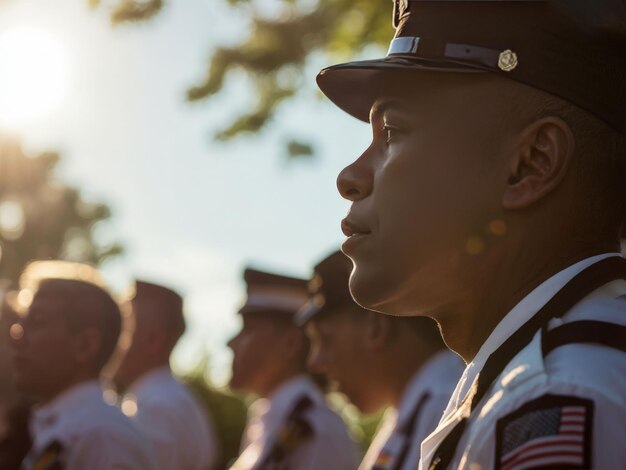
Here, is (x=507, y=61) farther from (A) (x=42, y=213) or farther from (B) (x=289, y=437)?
(A) (x=42, y=213)

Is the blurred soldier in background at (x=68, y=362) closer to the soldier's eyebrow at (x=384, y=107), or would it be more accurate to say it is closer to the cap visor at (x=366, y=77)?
the cap visor at (x=366, y=77)

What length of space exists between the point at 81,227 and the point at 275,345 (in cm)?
3403

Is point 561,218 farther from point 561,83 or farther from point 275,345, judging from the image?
point 275,345

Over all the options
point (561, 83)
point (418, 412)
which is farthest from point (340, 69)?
point (418, 412)

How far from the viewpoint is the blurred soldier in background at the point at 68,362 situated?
17.7 ft

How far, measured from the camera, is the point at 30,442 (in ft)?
21.3

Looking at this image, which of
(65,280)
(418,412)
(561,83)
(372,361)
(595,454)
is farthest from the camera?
(65,280)

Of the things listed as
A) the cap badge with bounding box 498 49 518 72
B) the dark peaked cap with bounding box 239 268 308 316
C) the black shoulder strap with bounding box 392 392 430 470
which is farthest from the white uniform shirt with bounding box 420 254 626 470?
the dark peaked cap with bounding box 239 268 308 316

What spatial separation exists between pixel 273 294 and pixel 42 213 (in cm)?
3222

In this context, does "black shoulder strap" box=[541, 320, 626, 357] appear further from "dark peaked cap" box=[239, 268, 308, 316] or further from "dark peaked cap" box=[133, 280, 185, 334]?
"dark peaked cap" box=[133, 280, 185, 334]

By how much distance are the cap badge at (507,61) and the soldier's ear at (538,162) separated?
0.12 meters

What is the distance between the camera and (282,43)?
10430mm

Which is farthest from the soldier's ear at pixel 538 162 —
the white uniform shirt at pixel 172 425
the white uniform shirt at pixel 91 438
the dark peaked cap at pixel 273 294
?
the dark peaked cap at pixel 273 294

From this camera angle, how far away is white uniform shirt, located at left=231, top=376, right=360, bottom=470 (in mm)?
7309
